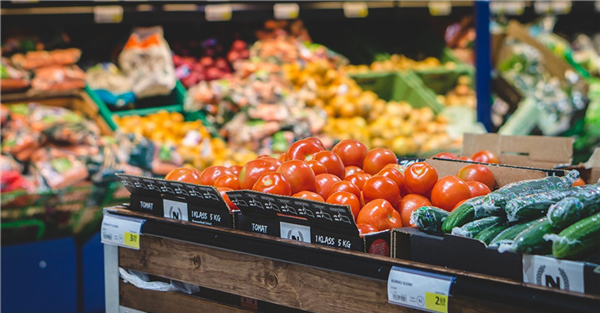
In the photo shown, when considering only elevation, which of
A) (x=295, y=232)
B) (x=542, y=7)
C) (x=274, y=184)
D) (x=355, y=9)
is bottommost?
(x=295, y=232)

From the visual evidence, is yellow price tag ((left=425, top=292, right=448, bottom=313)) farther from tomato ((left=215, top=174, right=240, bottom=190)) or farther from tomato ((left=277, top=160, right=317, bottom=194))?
tomato ((left=215, top=174, right=240, bottom=190))

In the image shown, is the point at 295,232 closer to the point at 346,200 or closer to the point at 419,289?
the point at 346,200

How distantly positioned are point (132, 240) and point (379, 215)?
0.80m

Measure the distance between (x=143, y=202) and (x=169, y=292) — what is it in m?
0.31

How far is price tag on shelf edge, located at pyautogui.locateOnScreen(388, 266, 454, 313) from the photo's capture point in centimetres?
138

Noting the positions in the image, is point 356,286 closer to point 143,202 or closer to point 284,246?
point 284,246

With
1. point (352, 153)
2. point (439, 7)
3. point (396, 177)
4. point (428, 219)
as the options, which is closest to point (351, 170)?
point (352, 153)

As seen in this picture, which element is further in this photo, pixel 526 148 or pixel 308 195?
pixel 526 148

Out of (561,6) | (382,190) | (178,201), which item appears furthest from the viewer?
(561,6)

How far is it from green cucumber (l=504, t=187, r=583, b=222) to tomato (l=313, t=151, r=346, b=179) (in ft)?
2.33

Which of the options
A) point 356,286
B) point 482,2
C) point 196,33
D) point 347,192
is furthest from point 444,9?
point 356,286

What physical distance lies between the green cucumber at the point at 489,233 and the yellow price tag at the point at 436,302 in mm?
160

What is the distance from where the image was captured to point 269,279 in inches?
66.7

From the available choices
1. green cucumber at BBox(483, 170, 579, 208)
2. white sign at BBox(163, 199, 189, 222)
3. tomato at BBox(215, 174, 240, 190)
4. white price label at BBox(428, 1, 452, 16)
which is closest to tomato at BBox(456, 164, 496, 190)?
green cucumber at BBox(483, 170, 579, 208)
